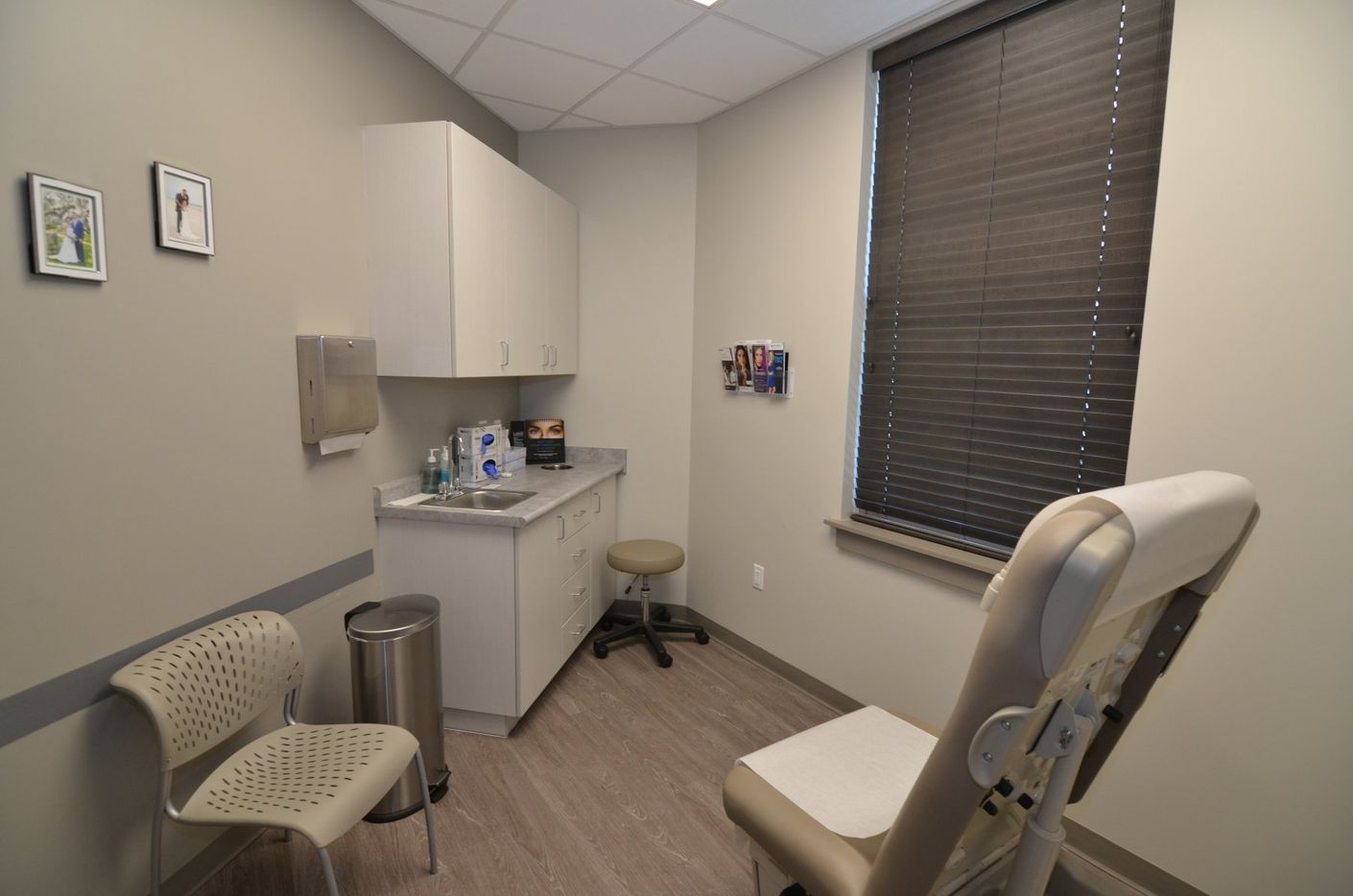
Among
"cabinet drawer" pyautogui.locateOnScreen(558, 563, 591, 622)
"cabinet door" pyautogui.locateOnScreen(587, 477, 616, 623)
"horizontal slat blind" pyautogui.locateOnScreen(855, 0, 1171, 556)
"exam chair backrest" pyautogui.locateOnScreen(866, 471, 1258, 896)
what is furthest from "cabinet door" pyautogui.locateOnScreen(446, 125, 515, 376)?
"exam chair backrest" pyautogui.locateOnScreen(866, 471, 1258, 896)

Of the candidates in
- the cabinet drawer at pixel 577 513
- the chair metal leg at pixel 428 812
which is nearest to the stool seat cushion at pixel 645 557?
the cabinet drawer at pixel 577 513

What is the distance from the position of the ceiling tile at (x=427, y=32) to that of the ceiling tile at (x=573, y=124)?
2.38 ft

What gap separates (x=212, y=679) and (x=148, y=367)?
2.73 feet

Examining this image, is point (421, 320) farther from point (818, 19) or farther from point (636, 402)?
point (818, 19)

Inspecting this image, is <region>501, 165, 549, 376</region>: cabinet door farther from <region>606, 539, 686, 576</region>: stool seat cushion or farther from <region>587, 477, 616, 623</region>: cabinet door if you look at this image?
<region>606, 539, 686, 576</region>: stool seat cushion

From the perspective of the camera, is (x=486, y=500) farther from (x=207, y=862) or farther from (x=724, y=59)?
(x=724, y=59)

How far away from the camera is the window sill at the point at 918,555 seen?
2078 mm

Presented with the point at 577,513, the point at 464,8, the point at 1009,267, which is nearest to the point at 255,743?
the point at 577,513

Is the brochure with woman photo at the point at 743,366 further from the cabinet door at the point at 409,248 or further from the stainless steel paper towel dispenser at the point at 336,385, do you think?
the stainless steel paper towel dispenser at the point at 336,385

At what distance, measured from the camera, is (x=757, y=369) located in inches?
115

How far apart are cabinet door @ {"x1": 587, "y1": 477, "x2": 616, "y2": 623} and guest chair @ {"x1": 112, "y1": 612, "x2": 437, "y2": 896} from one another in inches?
60.3

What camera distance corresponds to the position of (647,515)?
356 centimetres

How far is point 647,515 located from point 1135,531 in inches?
116

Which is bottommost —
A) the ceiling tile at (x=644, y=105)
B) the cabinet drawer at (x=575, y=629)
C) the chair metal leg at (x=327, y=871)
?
the cabinet drawer at (x=575, y=629)
